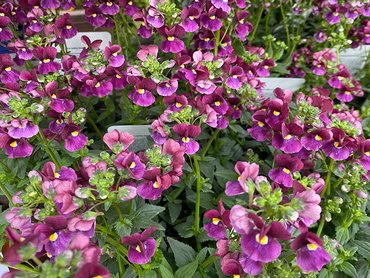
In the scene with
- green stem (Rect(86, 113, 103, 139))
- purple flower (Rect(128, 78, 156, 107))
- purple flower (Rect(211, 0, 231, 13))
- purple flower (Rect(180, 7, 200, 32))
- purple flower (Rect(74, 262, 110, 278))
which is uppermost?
purple flower (Rect(211, 0, 231, 13))

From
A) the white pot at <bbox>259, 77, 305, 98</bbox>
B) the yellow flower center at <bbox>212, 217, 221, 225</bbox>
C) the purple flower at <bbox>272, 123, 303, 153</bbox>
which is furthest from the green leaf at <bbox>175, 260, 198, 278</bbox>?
the white pot at <bbox>259, 77, 305, 98</bbox>

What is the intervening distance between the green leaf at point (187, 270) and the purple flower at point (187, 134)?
12.9 inches

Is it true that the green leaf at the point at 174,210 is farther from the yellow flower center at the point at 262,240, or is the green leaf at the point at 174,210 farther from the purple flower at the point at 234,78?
the yellow flower center at the point at 262,240

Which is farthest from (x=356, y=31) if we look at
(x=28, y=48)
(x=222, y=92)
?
(x=28, y=48)

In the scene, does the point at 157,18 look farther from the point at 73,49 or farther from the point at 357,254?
the point at 357,254

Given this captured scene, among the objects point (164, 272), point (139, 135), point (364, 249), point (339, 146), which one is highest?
point (339, 146)

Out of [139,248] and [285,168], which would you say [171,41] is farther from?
[139,248]

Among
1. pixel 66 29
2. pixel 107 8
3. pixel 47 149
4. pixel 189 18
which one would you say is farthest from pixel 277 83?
pixel 47 149

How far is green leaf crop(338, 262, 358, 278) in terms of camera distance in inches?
47.8

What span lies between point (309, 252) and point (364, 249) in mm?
581

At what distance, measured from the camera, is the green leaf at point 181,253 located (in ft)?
4.09

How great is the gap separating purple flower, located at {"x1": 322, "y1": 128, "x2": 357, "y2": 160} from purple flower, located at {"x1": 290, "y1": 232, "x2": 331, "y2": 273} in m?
0.43

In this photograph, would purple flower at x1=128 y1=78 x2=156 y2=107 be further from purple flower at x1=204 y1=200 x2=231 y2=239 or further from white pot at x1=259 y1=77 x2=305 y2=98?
white pot at x1=259 y1=77 x2=305 y2=98

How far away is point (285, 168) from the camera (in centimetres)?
122
